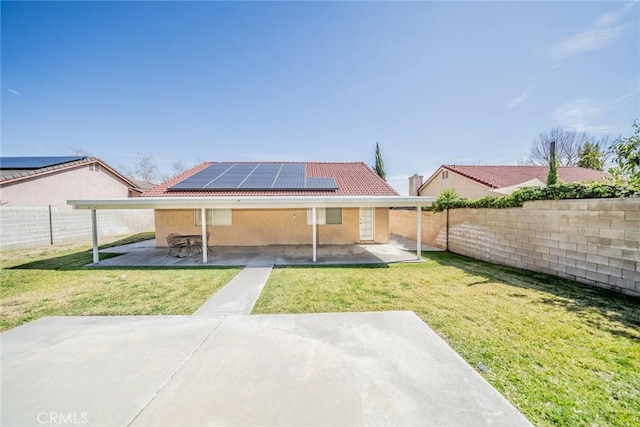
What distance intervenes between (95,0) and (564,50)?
1548 cm

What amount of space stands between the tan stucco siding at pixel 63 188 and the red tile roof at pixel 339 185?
25.3 ft

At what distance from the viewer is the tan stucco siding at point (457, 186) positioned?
48.2 ft

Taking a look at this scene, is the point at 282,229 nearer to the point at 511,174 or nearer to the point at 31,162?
the point at 511,174

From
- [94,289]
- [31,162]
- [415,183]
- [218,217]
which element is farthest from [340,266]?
[31,162]

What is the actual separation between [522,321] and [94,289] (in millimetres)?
8803

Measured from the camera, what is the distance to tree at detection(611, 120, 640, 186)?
5.19 meters

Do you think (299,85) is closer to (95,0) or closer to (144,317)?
(95,0)

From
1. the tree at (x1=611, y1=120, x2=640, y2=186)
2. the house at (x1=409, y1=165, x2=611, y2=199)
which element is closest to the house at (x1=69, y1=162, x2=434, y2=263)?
the tree at (x1=611, y1=120, x2=640, y2=186)

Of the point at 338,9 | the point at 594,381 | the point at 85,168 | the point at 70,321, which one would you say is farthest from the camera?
the point at 85,168

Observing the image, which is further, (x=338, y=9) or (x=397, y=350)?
(x=338, y=9)

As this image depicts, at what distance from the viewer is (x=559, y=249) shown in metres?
6.11

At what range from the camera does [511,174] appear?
630 inches

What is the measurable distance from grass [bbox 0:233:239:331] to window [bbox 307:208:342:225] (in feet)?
16.9

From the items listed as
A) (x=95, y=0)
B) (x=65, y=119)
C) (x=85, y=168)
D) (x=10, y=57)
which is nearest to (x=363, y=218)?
(x=95, y=0)
